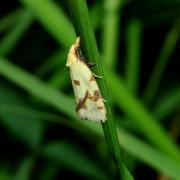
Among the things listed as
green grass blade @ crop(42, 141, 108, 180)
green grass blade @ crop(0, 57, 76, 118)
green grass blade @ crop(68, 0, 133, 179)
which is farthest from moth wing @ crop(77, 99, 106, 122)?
green grass blade @ crop(42, 141, 108, 180)

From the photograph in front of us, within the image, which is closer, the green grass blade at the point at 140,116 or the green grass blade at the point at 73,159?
the green grass blade at the point at 140,116

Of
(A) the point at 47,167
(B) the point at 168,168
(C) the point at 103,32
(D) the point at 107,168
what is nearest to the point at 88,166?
(D) the point at 107,168

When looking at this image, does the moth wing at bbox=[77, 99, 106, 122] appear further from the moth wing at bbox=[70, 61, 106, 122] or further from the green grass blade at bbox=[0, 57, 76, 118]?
the green grass blade at bbox=[0, 57, 76, 118]

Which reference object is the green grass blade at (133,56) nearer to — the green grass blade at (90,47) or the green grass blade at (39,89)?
the green grass blade at (39,89)

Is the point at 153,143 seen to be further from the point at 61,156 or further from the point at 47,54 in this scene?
the point at 47,54

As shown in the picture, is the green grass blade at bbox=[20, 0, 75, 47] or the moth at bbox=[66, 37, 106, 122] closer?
the moth at bbox=[66, 37, 106, 122]

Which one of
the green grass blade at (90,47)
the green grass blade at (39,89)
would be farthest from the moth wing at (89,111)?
the green grass blade at (39,89)
